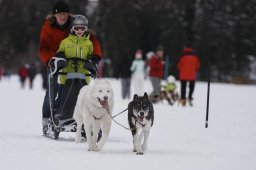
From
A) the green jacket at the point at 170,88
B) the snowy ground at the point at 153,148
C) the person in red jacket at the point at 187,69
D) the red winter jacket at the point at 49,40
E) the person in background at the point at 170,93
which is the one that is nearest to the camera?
the snowy ground at the point at 153,148

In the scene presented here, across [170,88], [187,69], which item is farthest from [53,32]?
[170,88]

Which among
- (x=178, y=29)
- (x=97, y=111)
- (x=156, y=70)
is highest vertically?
(x=178, y=29)

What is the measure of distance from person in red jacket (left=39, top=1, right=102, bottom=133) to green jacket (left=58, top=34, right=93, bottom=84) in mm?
475

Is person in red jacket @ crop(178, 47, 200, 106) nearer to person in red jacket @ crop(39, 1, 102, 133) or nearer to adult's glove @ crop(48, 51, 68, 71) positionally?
person in red jacket @ crop(39, 1, 102, 133)

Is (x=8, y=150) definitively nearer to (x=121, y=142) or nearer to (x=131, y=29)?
(x=121, y=142)

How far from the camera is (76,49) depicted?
9.14m

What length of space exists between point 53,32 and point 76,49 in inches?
30.6

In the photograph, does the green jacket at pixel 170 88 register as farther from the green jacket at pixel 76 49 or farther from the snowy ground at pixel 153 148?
the green jacket at pixel 76 49

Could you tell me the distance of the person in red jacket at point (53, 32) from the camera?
31.5 feet

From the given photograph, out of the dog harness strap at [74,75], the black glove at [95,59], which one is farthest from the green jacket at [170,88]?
the dog harness strap at [74,75]

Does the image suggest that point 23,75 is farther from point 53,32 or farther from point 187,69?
point 53,32

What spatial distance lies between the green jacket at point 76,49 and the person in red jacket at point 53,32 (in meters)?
0.47

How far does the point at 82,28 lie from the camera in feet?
29.6

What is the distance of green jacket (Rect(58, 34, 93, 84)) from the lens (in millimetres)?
9086
